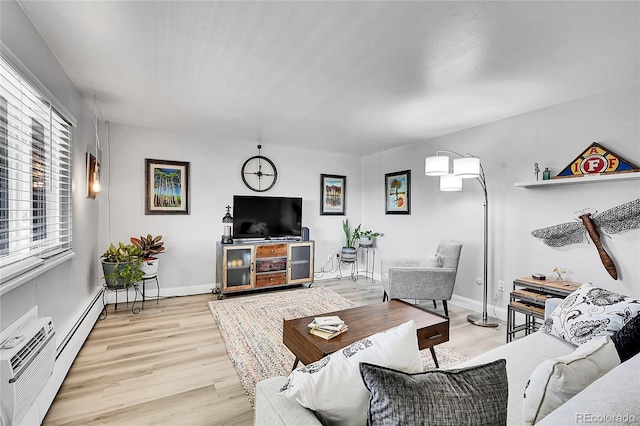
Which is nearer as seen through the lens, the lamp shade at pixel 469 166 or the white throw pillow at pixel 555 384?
the white throw pillow at pixel 555 384

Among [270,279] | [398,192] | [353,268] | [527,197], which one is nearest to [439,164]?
[527,197]

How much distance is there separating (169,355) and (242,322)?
0.85 meters

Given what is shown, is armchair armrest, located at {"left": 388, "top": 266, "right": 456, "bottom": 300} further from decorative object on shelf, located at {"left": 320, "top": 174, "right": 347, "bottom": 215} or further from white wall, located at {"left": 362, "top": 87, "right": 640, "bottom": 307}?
decorative object on shelf, located at {"left": 320, "top": 174, "right": 347, "bottom": 215}

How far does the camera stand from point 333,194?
5742mm

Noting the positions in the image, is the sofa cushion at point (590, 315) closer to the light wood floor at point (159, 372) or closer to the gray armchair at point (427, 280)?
the light wood floor at point (159, 372)

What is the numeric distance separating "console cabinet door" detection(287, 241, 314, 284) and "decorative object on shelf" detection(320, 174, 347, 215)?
979mm

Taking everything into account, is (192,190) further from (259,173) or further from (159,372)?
(159,372)

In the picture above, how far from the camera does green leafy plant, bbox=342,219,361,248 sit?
223 inches

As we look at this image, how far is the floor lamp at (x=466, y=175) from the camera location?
299 centimetres

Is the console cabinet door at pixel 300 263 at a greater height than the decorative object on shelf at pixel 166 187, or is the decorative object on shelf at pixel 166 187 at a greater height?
the decorative object on shelf at pixel 166 187

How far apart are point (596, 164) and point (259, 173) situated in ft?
13.5

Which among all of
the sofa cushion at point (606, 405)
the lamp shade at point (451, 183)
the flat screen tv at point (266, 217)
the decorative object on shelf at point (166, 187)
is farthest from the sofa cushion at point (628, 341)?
the decorative object on shelf at point (166, 187)

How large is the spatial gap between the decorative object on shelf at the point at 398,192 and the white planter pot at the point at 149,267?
361 cm

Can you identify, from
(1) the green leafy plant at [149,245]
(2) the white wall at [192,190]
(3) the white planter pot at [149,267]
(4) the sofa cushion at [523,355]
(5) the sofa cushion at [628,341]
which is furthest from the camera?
(2) the white wall at [192,190]
